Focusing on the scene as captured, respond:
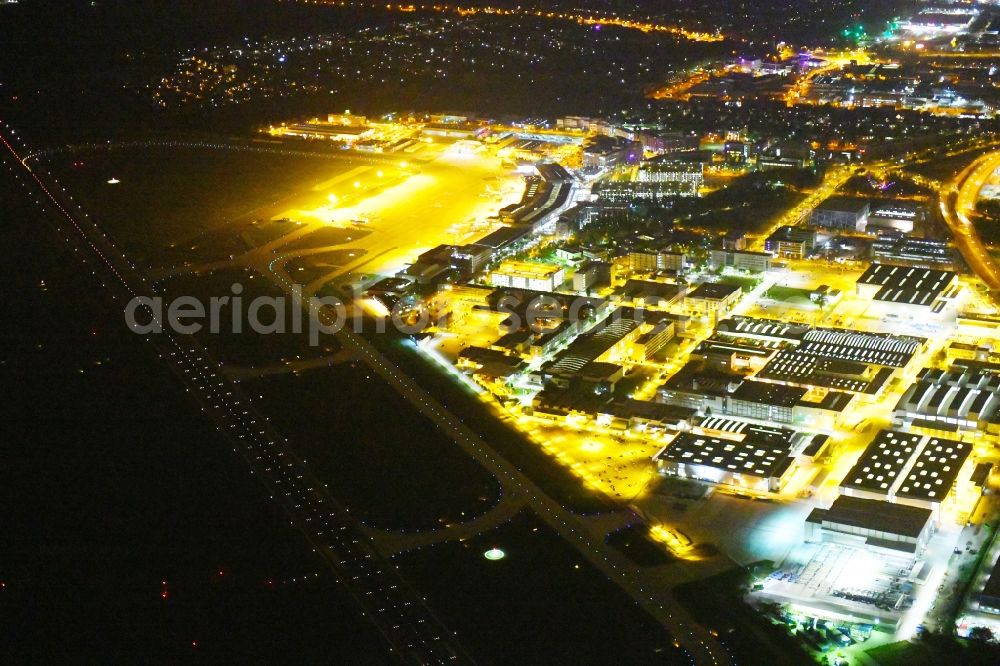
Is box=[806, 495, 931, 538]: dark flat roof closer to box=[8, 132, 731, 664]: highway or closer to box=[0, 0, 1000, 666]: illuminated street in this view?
box=[0, 0, 1000, 666]: illuminated street

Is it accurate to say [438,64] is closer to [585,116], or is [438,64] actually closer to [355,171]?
[585,116]

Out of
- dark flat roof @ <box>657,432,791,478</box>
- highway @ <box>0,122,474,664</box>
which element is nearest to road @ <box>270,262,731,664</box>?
dark flat roof @ <box>657,432,791,478</box>

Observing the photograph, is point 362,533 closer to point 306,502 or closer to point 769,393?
point 306,502

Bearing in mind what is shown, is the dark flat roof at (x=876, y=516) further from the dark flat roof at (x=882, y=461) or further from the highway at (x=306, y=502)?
the highway at (x=306, y=502)

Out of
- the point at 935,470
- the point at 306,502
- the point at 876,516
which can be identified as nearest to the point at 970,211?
the point at 935,470

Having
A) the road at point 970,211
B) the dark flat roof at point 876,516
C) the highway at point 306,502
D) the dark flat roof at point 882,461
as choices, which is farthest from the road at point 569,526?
the road at point 970,211
